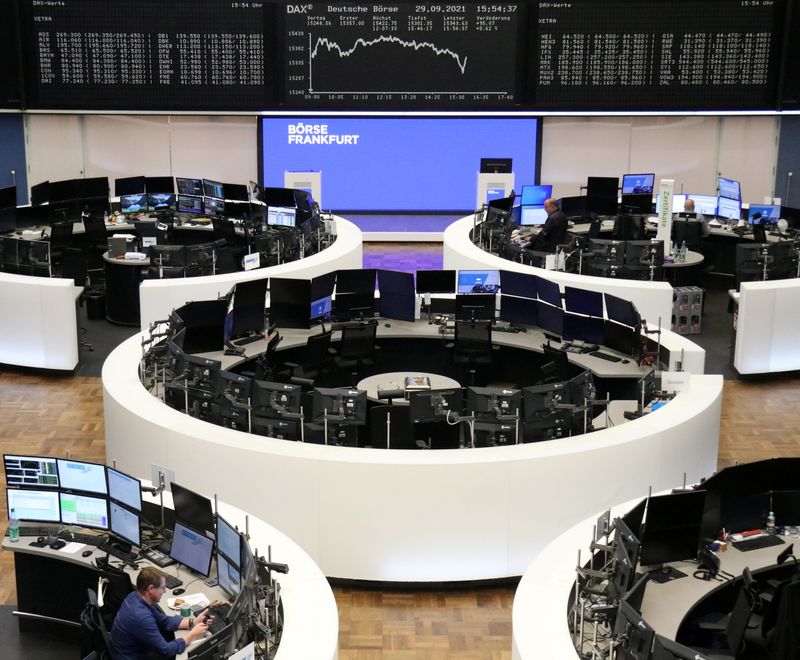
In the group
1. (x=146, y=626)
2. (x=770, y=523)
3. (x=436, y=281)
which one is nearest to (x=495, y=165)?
(x=436, y=281)

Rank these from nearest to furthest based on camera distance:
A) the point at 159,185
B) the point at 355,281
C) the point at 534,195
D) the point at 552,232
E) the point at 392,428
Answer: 1. the point at 392,428
2. the point at 355,281
3. the point at 552,232
4. the point at 534,195
5. the point at 159,185

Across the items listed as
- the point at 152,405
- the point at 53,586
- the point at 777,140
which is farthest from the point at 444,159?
the point at 53,586

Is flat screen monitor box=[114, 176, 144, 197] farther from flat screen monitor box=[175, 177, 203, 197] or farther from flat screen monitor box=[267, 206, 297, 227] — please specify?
flat screen monitor box=[267, 206, 297, 227]

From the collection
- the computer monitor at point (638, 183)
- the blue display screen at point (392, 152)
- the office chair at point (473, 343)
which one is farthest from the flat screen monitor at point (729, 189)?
the office chair at point (473, 343)

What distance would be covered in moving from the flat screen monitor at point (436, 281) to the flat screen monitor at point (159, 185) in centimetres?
608

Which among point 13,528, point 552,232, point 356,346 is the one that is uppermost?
Result: point 552,232

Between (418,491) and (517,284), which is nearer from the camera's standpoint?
(418,491)

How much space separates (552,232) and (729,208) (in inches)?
130

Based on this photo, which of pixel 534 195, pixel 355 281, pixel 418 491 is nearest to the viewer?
pixel 418 491

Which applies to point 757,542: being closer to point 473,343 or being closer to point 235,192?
point 473,343

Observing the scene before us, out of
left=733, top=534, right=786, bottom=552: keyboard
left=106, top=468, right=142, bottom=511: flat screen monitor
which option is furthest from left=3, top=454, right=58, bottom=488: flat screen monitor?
left=733, top=534, right=786, bottom=552: keyboard

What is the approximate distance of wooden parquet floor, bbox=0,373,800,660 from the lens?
6.99 metres

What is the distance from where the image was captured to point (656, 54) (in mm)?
16562

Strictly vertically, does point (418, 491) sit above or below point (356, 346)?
below
